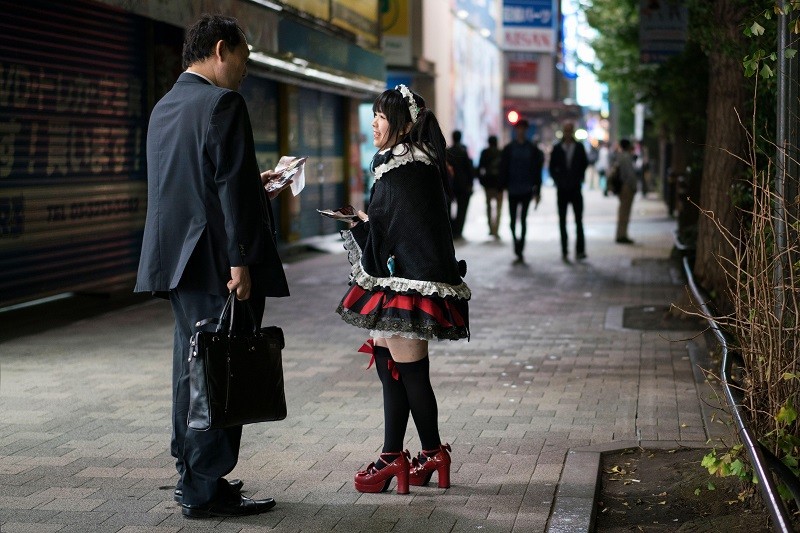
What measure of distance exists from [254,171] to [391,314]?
2.91 ft

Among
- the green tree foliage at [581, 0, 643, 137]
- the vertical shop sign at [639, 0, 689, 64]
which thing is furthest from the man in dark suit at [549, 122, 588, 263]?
the green tree foliage at [581, 0, 643, 137]

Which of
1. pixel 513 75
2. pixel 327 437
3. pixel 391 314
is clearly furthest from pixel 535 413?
pixel 513 75

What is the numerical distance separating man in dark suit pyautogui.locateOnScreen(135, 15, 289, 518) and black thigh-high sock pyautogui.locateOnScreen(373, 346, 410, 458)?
25.0 inches

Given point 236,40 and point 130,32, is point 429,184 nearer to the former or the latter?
point 236,40

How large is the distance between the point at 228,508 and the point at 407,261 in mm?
1265

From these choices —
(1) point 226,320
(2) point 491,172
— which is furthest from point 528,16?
(1) point 226,320

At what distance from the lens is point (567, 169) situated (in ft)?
56.7

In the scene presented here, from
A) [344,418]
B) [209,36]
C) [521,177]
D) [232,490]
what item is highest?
[209,36]

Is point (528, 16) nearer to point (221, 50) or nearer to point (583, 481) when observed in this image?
point (583, 481)

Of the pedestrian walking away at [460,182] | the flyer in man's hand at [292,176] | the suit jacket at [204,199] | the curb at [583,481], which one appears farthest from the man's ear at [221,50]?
the pedestrian walking away at [460,182]

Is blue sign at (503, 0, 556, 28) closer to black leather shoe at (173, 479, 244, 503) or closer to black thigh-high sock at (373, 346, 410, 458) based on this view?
black thigh-high sock at (373, 346, 410, 458)

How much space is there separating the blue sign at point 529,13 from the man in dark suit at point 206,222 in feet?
95.4

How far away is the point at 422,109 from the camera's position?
5.69 m

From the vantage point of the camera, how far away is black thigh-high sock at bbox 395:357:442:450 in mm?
5656
